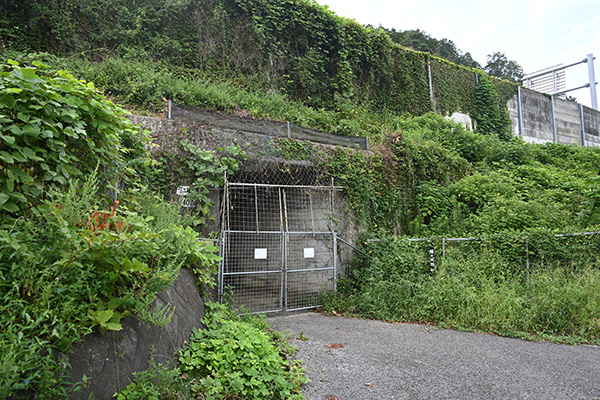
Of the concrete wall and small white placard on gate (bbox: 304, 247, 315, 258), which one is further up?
the concrete wall

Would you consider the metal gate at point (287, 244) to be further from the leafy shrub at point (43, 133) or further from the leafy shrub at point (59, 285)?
the leafy shrub at point (59, 285)

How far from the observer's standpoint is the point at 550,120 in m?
21.4

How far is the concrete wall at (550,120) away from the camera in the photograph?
20.2 m

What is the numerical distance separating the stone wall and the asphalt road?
4.83 feet

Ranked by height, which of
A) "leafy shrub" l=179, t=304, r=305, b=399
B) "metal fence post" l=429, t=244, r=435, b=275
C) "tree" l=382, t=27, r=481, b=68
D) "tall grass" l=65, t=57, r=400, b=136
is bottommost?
"leafy shrub" l=179, t=304, r=305, b=399

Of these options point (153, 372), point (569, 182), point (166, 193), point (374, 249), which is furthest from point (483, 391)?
point (569, 182)

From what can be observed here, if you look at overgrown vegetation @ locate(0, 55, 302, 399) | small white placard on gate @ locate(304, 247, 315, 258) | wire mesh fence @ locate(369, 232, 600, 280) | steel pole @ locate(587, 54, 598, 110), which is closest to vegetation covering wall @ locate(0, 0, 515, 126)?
small white placard on gate @ locate(304, 247, 315, 258)

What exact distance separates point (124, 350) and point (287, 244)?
560cm

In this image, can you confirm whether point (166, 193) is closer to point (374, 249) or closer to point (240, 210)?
point (240, 210)

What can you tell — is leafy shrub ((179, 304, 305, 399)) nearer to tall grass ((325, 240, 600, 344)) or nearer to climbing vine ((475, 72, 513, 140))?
tall grass ((325, 240, 600, 344))

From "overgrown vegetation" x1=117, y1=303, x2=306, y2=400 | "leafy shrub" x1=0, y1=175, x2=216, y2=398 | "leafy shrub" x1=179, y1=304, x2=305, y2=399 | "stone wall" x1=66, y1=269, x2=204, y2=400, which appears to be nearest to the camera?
"leafy shrub" x1=0, y1=175, x2=216, y2=398

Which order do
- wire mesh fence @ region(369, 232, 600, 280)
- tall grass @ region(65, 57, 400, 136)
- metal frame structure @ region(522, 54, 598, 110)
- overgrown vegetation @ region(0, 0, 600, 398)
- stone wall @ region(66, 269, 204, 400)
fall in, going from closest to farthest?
stone wall @ region(66, 269, 204, 400) → overgrown vegetation @ region(0, 0, 600, 398) → wire mesh fence @ region(369, 232, 600, 280) → tall grass @ region(65, 57, 400, 136) → metal frame structure @ region(522, 54, 598, 110)

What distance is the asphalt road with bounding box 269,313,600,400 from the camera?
3.63 meters

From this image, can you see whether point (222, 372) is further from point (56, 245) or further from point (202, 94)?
point (202, 94)
